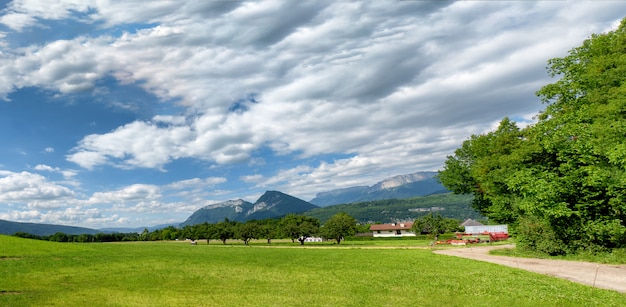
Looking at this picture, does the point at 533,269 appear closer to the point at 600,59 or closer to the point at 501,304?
the point at 501,304

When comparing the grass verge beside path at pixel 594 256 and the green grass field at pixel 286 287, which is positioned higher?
the green grass field at pixel 286 287

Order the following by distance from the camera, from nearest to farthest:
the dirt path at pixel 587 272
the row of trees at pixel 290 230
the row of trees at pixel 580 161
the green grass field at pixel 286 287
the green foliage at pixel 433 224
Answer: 1. the green grass field at pixel 286 287
2. the dirt path at pixel 587 272
3. the row of trees at pixel 580 161
4. the row of trees at pixel 290 230
5. the green foliage at pixel 433 224

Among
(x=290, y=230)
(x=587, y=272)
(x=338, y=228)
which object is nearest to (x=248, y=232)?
(x=290, y=230)

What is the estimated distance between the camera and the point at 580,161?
3647cm

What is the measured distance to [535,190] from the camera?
37.3 metres

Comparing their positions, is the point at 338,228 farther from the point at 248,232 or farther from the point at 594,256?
the point at 594,256

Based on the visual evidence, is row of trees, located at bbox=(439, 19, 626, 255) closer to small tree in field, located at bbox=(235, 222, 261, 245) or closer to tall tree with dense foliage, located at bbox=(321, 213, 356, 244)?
tall tree with dense foliage, located at bbox=(321, 213, 356, 244)

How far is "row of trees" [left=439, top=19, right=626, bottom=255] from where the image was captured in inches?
1318

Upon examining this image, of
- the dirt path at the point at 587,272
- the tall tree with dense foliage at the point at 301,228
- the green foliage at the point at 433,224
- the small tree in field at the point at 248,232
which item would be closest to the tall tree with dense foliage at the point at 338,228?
the tall tree with dense foliage at the point at 301,228

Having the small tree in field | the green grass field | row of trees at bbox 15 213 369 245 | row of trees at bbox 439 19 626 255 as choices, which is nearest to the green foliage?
row of trees at bbox 15 213 369 245

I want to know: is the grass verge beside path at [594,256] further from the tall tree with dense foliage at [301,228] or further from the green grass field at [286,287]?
the tall tree with dense foliage at [301,228]

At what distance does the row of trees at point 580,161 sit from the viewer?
33.5 m

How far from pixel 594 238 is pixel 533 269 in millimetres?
11463

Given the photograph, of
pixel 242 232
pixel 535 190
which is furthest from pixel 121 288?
pixel 242 232
